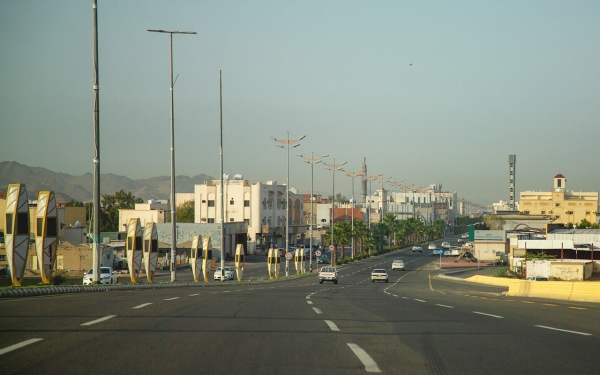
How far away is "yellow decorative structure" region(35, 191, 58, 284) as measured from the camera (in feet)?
88.9

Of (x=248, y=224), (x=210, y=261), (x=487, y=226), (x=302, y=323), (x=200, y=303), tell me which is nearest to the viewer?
(x=302, y=323)

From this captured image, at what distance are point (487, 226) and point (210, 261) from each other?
109663mm

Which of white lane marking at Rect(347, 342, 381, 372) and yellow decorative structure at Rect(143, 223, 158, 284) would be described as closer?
white lane marking at Rect(347, 342, 381, 372)

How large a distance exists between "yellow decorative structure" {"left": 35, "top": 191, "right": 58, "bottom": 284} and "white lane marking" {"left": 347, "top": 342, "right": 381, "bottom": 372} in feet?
65.8

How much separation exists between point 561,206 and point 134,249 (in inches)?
5875

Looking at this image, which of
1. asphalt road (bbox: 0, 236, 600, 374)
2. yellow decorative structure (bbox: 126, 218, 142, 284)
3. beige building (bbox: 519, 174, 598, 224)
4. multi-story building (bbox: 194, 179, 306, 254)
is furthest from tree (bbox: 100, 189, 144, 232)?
asphalt road (bbox: 0, 236, 600, 374)

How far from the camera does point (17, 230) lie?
2648 centimetres

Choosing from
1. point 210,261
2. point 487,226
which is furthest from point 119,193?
point 210,261

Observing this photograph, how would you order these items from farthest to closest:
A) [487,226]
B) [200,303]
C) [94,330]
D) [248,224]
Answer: [487,226], [248,224], [200,303], [94,330]

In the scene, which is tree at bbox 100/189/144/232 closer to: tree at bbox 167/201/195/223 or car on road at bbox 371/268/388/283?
tree at bbox 167/201/195/223

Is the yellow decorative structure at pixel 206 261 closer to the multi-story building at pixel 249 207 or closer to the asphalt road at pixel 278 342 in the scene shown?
the asphalt road at pixel 278 342

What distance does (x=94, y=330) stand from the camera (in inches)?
437

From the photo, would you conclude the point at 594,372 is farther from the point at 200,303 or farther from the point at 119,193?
the point at 119,193

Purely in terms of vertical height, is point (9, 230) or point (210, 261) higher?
point (9, 230)
